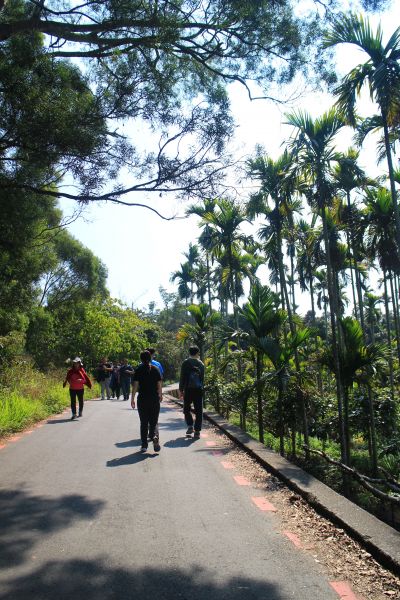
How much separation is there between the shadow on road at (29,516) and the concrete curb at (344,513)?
2445 mm

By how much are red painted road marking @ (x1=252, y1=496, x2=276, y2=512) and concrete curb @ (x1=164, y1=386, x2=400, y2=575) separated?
47cm

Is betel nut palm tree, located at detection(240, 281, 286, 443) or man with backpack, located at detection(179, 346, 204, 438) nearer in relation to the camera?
man with backpack, located at detection(179, 346, 204, 438)

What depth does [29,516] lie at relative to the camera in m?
5.53

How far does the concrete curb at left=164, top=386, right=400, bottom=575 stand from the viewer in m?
4.57

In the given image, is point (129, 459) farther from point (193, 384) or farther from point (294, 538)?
point (294, 538)

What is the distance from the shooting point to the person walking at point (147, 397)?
30.5ft

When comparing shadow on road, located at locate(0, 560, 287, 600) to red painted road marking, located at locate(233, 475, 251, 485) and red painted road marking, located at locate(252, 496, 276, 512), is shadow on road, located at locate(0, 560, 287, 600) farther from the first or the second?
red painted road marking, located at locate(233, 475, 251, 485)

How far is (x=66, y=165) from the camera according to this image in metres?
9.23

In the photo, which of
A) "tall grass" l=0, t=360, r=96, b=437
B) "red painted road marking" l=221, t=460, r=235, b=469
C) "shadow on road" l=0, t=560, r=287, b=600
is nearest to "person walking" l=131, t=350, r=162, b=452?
"red painted road marking" l=221, t=460, r=235, b=469

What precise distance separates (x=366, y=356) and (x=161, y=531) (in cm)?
809

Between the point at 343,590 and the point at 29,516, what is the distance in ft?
10.5

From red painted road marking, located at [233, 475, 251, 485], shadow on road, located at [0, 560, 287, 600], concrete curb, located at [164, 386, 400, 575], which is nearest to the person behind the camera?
shadow on road, located at [0, 560, 287, 600]

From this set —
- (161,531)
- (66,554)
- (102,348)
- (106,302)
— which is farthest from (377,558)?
(106,302)

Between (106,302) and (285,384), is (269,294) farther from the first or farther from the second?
(106,302)
